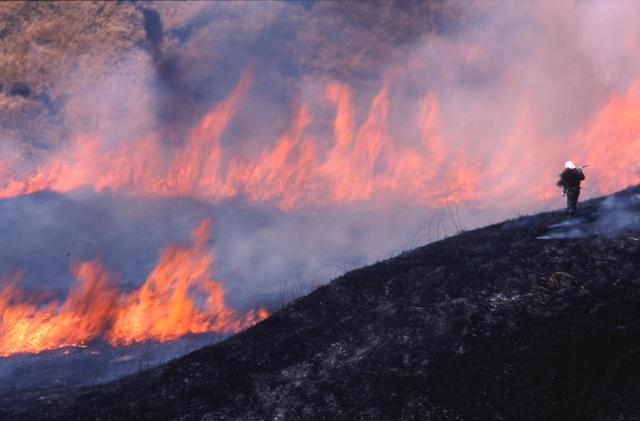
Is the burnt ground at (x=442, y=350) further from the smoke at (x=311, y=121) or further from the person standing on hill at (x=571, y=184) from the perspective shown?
the smoke at (x=311, y=121)

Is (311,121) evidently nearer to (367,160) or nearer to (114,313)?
(367,160)

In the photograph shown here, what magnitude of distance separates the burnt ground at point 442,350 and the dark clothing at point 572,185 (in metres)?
0.85

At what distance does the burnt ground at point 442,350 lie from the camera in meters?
8.85

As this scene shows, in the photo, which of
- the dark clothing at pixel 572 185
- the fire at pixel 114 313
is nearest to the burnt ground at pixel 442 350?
the dark clothing at pixel 572 185

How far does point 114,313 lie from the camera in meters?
22.1

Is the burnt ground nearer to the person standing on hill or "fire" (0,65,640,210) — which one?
the person standing on hill

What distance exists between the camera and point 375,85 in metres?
35.2

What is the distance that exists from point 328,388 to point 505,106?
30.4 metres

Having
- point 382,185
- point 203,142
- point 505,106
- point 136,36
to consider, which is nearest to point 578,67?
point 505,106

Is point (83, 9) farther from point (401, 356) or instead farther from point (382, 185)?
point (401, 356)

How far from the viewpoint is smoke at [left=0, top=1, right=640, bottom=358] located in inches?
1142

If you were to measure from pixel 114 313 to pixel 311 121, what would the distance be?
1905 centimetres

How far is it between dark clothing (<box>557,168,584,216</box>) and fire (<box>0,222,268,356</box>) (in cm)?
1372

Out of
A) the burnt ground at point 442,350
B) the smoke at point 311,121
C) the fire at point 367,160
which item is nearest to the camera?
the burnt ground at point 442,350
